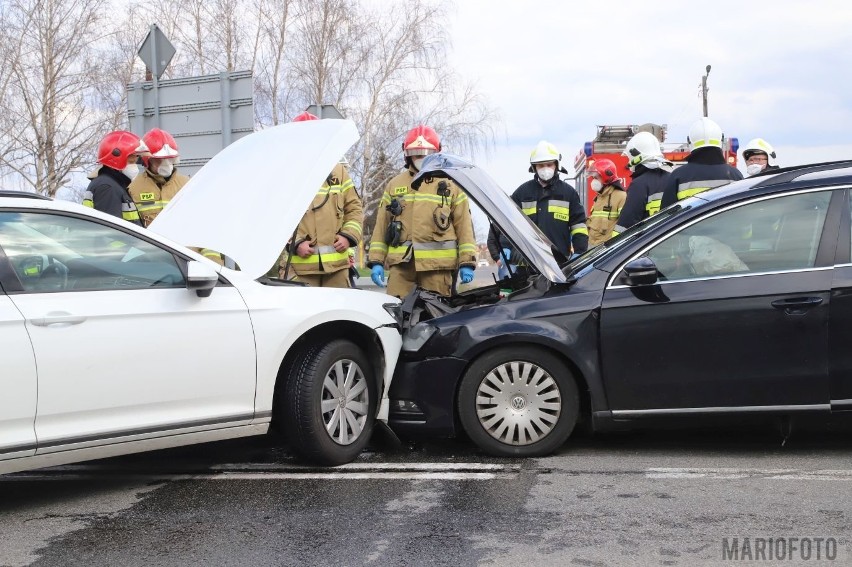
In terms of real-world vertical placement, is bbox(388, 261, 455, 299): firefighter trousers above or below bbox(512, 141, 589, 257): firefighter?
below

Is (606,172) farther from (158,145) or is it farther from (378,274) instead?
(158,145)

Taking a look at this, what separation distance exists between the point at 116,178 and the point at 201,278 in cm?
357

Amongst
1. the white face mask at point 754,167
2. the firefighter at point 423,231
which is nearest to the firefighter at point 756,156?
the white face mask at point 754,167

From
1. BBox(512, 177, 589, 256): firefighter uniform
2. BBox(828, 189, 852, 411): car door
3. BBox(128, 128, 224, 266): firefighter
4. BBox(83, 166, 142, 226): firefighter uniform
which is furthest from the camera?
BBox(512, 177, 589, 256): firefighter uniform

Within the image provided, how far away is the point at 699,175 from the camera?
7.62 m

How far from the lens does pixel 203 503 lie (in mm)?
4762

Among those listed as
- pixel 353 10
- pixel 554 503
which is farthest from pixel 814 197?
pixel 353 10

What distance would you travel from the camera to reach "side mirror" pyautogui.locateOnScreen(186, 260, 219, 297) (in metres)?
4.85

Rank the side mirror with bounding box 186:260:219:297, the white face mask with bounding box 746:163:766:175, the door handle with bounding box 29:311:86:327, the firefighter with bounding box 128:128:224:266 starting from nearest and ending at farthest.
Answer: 1. the door handle with bounding box 29:311:86:327
2. the side mirror with bounding box 186:260:219:297
3. the firefighter with bounding box 128:128:224:266
4. the white face mask with bounding box 746:163:766:175

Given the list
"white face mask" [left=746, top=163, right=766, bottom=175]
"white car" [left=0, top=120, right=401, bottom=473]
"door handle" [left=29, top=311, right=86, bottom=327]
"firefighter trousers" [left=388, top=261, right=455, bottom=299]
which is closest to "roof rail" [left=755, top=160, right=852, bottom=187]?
"white car" [left=0, top=120, right=401, bottom=473]

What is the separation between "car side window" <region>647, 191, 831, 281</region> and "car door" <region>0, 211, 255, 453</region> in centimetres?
235

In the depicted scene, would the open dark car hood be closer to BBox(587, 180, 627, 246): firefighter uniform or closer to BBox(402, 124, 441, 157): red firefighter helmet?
BBox(402, 124, 441, 157): red firefighter helmet

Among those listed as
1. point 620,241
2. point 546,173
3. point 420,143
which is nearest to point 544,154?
point 546,173

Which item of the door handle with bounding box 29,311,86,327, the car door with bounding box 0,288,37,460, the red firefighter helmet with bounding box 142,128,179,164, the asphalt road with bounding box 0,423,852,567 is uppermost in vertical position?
the red firefighter helmet with bounding box 142,128,179,164
